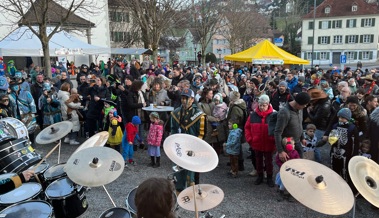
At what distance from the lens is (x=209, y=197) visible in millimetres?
3809

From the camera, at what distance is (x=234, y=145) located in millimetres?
6215

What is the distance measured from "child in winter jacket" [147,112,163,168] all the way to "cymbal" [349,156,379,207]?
171 inches

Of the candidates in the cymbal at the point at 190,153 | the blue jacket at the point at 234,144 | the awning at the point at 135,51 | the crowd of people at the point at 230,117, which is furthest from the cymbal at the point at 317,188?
the awning at the point at 135,51

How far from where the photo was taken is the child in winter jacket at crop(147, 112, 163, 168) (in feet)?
22.6

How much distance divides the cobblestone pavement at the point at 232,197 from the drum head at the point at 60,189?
1112 millimetres

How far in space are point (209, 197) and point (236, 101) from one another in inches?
123

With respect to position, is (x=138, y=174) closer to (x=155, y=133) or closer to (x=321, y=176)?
(x=155, y=133)

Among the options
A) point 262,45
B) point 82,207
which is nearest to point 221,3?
point 262,45

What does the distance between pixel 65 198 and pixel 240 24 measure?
37623 mm

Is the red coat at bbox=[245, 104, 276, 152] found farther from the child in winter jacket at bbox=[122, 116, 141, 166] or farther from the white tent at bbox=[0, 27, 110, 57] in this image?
the white tent at bbox=[0, 27, 110, 57]

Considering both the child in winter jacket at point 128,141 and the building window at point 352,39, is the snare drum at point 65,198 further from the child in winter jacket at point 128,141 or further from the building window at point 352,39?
the building window at point 352,39

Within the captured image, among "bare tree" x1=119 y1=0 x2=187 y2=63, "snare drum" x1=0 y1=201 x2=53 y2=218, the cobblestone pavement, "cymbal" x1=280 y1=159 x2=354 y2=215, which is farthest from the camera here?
"bare tree" x1=119 y1=0 x2=187 y2=63

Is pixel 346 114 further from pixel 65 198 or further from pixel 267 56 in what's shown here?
pixel 267 56

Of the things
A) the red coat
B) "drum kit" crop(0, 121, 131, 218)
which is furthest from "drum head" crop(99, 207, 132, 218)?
the red coat
